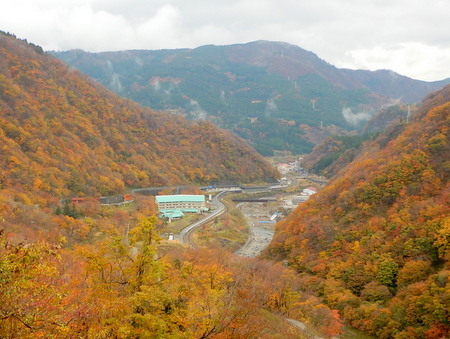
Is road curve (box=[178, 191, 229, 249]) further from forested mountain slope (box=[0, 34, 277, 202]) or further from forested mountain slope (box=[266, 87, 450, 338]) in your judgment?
forested mountain slope (box=[266, 87, 450, 338])

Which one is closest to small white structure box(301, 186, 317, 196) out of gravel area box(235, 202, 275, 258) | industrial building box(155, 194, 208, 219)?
gravel area box(235, 202, 275, 258)

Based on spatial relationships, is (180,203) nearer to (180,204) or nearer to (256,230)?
(180,204)

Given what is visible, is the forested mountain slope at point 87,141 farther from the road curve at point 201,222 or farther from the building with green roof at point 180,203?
the road curve at point 201,222

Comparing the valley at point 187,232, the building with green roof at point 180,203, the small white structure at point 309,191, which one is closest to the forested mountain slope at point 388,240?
the valley at point 187,232

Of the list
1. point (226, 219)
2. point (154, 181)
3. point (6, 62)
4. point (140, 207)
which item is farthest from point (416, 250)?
point (6, 62)

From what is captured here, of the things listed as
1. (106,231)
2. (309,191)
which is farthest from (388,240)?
(309,191)

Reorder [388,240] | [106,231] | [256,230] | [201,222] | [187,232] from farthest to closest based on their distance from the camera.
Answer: [256,230]
[201,222]
[187,232]
[388,240]
[106,231]
